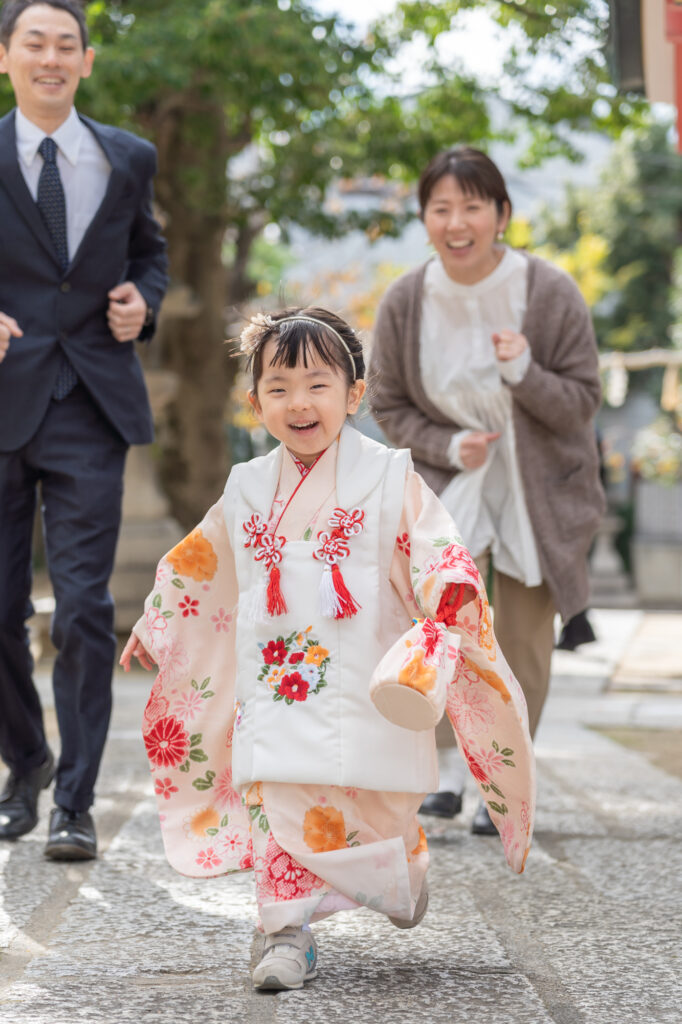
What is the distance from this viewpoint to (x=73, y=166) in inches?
132

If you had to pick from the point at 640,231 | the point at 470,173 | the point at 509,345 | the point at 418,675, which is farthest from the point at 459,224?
the point at 640,231

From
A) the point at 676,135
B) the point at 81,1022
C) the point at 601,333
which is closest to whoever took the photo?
the point at 81,1022

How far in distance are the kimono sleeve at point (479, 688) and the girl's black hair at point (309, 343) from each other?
0.25 m

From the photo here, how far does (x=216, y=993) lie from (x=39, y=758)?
133 centimetres

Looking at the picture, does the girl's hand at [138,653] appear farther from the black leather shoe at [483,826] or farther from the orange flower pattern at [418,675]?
the black leather shoe at [483,826]

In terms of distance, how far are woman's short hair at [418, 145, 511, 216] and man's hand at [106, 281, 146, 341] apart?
0.80 metres

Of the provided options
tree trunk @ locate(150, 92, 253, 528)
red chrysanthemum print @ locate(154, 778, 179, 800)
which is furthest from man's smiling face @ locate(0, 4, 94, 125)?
tree trunk @ locate(150, 92, 253, 528)

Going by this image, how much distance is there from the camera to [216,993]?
86.7 inches

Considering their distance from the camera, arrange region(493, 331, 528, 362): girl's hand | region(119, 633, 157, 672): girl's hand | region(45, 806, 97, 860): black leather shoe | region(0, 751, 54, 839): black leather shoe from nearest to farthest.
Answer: region(119, 633, 157, 672): girl's hand
region(45, 806, 97, 860): black leather shoe
region(0, 751, 54, 839): black leather shoe
region(493, 331, 528, 362): girl's hand

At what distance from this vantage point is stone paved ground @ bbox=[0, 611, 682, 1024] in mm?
2139

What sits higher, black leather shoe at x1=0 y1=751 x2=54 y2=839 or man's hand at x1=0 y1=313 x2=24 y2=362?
man's hand at x1=0 y1=313 x2=24 y2=362

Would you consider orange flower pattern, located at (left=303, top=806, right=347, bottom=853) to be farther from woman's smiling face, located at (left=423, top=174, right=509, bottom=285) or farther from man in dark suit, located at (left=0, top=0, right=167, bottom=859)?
woman's smiling face, located at (left=423, top=174, right=509, bottom=285)

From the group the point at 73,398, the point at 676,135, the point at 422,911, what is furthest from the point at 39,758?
the point at 676,135

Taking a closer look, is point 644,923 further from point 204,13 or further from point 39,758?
point 204,13
